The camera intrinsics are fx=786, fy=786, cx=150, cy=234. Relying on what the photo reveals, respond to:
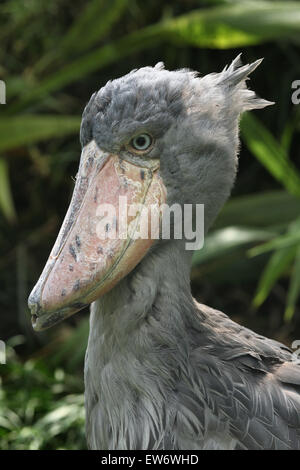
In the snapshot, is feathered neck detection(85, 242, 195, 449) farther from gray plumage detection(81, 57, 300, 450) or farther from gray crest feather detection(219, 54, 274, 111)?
gray crest feather detection(219, 54, 274, 111)

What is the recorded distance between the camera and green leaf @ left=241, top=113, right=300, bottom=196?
150 inches

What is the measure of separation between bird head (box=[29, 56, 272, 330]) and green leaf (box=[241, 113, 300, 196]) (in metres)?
1.82

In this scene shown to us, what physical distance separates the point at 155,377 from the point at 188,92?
71 cm

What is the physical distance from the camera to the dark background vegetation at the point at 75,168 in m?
3.54

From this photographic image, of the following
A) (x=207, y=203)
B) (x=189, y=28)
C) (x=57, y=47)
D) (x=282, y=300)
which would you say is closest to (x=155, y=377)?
(x=207, y=203)

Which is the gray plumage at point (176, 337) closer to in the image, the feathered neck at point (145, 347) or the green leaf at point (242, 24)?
the feathered neck at point (145, 347)

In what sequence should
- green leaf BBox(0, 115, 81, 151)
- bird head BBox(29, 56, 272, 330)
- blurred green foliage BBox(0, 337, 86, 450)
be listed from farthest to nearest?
1. green leaf BBox(0, 115, 81, 151)
2. blurred green foliage BBox(0, 337, 86, 450)
3. bird head BBox(29, 56, 272, 330)

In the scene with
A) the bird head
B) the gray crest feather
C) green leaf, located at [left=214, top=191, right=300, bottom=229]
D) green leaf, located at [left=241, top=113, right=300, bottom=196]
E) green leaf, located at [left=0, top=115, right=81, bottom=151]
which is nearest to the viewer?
the bird head

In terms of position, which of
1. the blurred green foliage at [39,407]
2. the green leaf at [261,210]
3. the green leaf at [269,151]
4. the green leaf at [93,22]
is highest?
the green leaf at [93,22]

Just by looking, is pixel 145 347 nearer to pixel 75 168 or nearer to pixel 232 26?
pixel 232 26

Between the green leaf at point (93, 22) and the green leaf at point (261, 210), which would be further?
the green leaf at point (93, 22)

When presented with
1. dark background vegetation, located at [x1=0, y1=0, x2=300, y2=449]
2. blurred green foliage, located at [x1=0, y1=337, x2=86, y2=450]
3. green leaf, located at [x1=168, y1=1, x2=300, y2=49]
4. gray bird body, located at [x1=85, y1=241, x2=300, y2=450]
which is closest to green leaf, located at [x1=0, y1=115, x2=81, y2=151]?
dark background vegetation, located at [x1=0, y1=0, x2=300, y2=449]

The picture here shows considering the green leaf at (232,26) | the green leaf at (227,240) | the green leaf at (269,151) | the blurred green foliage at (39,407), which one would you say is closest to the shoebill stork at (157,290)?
the blurred green foliage at (39,407)

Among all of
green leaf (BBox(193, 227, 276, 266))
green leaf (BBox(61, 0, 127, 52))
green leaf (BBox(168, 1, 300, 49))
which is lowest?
green leaf (BBox(193, 227, 276, 266))
